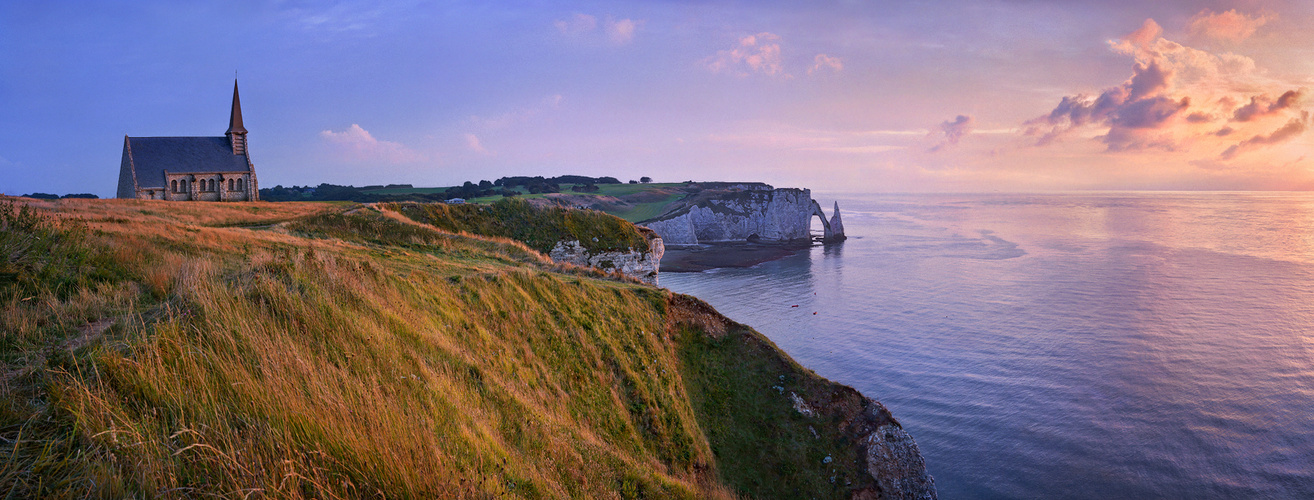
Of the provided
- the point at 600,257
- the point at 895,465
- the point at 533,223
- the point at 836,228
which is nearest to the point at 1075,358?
the point at 895,465

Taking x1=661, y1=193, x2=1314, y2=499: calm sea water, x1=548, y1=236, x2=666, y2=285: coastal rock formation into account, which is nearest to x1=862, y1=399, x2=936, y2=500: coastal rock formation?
x1=661, y1=193, x2=1314, y2=499: calm sea water

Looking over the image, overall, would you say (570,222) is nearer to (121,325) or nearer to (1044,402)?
(1044,402)

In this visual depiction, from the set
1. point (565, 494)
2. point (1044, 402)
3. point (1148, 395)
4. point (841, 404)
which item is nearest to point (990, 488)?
point (841, 404)

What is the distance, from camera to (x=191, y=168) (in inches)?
1887

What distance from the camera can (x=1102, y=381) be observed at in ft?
100

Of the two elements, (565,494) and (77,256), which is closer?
(565,494)

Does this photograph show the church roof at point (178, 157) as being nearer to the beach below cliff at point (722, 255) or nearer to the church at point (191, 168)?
the church at point (191, 168)

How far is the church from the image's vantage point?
45.5 metres

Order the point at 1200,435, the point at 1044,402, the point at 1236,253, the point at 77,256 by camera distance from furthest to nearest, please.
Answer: the point at 1236,253
the point at 1044,402
the point at 1200,435
the point at 77,256

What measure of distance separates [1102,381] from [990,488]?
15.1m

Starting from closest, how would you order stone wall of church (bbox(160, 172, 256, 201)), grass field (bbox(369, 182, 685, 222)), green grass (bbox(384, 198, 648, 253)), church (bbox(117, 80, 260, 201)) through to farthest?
green grass (bbox(384, 198, 648, 253)) < church (bbox(117, 80, 260, 201)) < stone wall of church (bbox(160, 172, 256, 201)) < grass field (bbox(369, 182, 685, 222))

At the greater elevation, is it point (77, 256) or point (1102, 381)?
point (77, 256)

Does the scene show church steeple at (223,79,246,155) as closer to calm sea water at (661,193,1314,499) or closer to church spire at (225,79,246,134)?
church spire at (225,79,246,134)

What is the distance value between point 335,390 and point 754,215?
105103 mm
